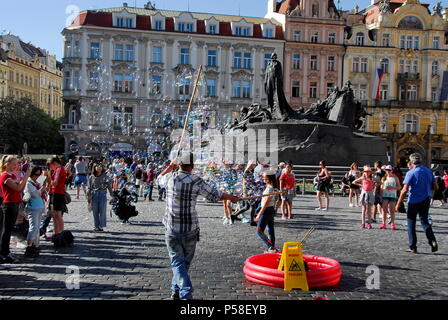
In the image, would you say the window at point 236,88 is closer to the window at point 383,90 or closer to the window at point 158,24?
the window at point 158,24

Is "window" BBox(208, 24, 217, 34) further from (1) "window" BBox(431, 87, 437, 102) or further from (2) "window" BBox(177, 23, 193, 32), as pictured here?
(1) "window" BBox(431, 87, 437, 102)

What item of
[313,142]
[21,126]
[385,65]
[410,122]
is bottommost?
[313,142]

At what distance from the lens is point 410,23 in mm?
59719

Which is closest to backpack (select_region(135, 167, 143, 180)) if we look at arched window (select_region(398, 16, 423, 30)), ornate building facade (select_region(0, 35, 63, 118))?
arched window (select_region(398, 16, 423, 30))

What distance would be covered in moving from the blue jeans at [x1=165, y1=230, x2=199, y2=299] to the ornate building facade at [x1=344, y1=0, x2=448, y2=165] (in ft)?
180

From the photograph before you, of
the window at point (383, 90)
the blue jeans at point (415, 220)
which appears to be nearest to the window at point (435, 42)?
the window at point (383, 90)

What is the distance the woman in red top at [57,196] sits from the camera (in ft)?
31.6

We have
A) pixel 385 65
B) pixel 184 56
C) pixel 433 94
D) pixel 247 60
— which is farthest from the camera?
pixel 433 94

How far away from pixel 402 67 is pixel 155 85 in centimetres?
2892

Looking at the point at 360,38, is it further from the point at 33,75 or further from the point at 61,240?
the point at 61,240

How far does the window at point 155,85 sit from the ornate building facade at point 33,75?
24.1 m

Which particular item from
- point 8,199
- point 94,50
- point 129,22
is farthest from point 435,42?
point 8,199

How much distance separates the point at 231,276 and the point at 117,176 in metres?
8.39
